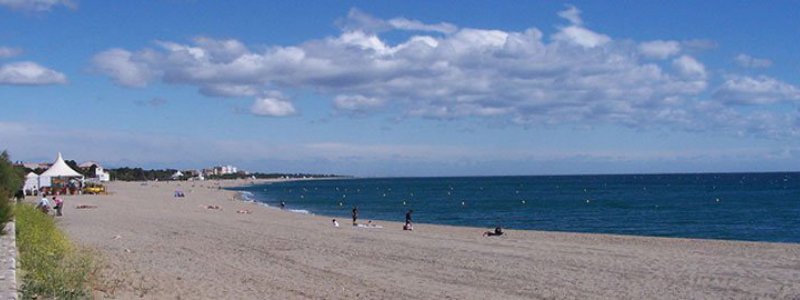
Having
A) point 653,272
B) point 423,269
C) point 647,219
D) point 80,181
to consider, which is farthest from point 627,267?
point 80,181

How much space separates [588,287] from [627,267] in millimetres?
3479

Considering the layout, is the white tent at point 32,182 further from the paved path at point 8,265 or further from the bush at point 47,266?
the paved path at point 8,265

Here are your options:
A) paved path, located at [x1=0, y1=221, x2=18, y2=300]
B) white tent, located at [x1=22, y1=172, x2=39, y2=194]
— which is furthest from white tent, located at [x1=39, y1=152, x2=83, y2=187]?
paved path, located at [x1=0, y1=221, x2=18, y2=300]

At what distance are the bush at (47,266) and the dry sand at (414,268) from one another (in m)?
0.63

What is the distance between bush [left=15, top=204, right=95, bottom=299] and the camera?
31.1 feet

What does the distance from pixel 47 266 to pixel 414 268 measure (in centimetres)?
818

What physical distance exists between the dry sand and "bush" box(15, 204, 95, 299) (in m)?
0.63

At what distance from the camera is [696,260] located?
1975 centimetres

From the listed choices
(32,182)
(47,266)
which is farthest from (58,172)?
(47,266)

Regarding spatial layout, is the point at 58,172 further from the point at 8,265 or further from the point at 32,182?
the point at 8,265

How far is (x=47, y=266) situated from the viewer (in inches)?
437

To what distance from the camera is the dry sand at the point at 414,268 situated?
13859 mm

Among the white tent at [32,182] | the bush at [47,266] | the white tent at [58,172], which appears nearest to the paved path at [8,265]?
the bush at [47,266]

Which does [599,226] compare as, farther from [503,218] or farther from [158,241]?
[158,241]
